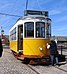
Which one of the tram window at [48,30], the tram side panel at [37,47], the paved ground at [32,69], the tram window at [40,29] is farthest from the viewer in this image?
the tram window at [48,30]

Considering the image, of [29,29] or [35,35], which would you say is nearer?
[35,35]

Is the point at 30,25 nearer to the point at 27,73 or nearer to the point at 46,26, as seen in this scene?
the point at 46,26

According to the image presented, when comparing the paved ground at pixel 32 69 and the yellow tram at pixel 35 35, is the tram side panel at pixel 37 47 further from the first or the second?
the paved ground at pixel 32 69

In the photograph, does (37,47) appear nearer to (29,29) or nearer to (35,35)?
(35,35)

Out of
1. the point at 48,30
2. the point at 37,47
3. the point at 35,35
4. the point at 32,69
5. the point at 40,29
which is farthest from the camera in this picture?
the point at 48,30

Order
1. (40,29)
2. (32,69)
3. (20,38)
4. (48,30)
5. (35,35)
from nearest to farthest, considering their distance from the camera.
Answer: (32,69) → (35,35) → (40,29) → (48,30) → (20,38)

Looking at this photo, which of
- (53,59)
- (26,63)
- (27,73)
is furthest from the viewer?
(26,63)

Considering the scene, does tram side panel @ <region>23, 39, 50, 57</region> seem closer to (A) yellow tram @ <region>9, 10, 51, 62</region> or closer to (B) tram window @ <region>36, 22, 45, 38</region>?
(A) yellow tram @ <region>9, 10, 51, 62</region>

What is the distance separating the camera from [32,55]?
A: 658 inches

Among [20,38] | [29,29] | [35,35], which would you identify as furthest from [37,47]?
[20,38]

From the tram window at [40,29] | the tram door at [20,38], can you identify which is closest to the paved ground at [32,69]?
the tram window at [40,29]

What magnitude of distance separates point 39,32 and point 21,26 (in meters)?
1.96

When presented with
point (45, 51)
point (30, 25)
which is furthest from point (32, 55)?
point (30, 25)

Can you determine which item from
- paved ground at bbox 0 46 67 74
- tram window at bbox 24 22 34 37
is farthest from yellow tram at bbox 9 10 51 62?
paved ground at bbox 0 46 67 74
